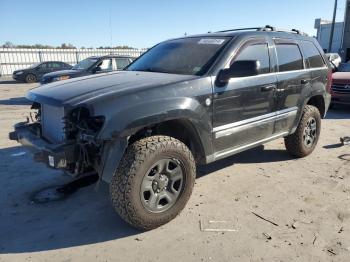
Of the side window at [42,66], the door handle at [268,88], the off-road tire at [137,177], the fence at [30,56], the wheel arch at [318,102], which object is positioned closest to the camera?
the off-road tire at [137,177]

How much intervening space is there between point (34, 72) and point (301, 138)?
2095cm

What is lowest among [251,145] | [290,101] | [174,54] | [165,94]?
[251,145]

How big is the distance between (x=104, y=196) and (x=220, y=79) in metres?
1.97

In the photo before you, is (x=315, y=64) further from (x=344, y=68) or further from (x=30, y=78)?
(x=30, y=78)

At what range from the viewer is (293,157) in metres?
5.91

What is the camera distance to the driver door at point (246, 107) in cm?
412

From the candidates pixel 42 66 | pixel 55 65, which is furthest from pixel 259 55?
pixel 42 66

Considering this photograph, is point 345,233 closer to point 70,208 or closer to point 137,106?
point 137,106

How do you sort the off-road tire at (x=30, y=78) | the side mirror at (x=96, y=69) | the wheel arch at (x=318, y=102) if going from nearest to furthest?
the wheel arch at (x=318, y=102)
the side mirror at (x=96, y=69)
the off-road tire at (x=30, y=78)

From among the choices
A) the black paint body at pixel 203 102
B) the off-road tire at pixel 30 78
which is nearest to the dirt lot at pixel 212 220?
the black paint body at pixel 203 102

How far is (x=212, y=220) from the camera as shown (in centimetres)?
381

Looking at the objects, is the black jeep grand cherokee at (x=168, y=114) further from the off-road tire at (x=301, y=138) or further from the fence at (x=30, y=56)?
the fence at (x=30, y=56)

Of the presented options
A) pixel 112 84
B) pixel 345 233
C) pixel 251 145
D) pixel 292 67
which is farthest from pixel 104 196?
pixel 292 67

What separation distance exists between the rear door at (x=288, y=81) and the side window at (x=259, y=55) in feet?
0.78
